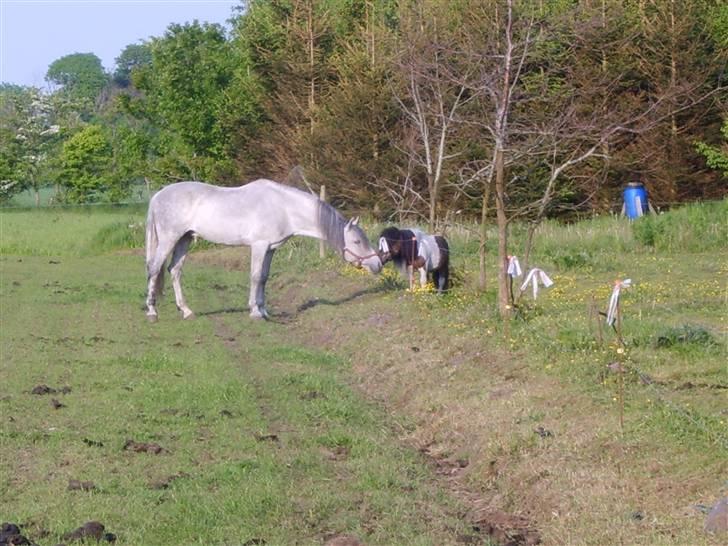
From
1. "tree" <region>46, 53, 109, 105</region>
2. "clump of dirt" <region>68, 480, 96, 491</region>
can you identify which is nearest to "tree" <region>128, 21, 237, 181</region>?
"clump of dirt" <region>68, 480, 96, 491</region>

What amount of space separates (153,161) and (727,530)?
39.5m

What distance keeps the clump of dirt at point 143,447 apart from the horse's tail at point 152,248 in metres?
8.76

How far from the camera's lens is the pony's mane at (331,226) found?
16719 mm

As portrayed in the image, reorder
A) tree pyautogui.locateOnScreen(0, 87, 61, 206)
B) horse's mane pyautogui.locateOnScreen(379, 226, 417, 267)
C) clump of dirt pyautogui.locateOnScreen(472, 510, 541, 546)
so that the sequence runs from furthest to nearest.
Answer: tree pyautogui.locateOnScreen(0, 87, 61, 206) → horse's mane pyautogui.locateOnScreen(379, 226, 417, 267) → clump of dirt pyautogui.locateOnScreen(472, 510, 541, 546)

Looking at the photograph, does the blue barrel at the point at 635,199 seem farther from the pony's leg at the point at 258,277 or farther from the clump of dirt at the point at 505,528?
the clump of dirt at the point at 505,528

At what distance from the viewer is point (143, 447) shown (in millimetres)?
8516

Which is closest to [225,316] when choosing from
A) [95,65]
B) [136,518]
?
[136,518]

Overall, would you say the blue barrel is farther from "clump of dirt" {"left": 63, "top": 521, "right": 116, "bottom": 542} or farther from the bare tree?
"clump of dirt" {"left": 63, "top": 521, "right": 116, "bottom": 542}

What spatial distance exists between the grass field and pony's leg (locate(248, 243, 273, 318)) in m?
0.31

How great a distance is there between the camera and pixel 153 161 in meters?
43.6

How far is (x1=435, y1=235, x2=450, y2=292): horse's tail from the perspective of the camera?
15.5 m

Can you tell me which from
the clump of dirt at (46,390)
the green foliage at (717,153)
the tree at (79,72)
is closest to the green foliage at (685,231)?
the green foliage at (717,153)

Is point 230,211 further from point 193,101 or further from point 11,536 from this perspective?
point 193,101

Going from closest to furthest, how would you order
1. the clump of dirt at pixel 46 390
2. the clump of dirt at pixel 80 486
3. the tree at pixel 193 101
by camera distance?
1. the clump of dirt at pixel 80 486
2. the clump of dirt at pixel 46 390
3. the tree at pixel 193 101
